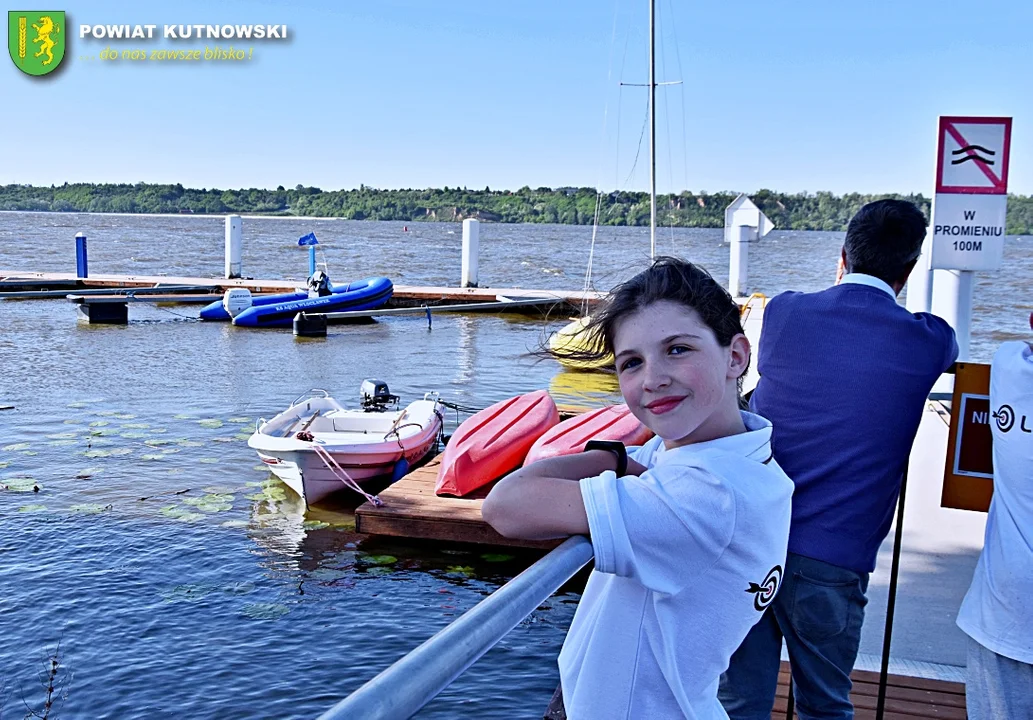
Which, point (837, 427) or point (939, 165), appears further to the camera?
point (939, 165)

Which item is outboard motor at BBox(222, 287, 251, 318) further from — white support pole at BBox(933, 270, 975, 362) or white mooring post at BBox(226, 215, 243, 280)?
white support pole at BBox(933, 270, 975, 362)

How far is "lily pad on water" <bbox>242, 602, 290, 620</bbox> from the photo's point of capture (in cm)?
685

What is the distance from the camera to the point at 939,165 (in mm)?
6801

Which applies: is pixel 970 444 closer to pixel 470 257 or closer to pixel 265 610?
pixel 265 610

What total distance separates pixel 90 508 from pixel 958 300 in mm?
7502

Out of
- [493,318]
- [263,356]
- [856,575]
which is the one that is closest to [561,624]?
[856,575]

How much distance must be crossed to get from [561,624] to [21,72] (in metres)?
14.7

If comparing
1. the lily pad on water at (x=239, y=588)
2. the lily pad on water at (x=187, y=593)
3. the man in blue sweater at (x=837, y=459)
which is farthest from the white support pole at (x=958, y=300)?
the lily pad on water at (x=187, y=593)

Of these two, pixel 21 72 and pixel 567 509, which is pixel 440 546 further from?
pixel 21 72

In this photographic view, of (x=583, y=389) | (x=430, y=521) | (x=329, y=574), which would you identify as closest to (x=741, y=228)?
(x=583, y=389)

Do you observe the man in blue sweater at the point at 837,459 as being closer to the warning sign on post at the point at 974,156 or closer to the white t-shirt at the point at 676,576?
the white t-shirt at the point at 676,576

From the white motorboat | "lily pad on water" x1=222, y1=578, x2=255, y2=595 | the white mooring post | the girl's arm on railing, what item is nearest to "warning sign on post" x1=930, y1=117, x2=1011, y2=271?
the white motorboat

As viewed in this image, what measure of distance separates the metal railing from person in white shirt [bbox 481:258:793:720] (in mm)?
64

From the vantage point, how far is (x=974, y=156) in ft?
22.1
